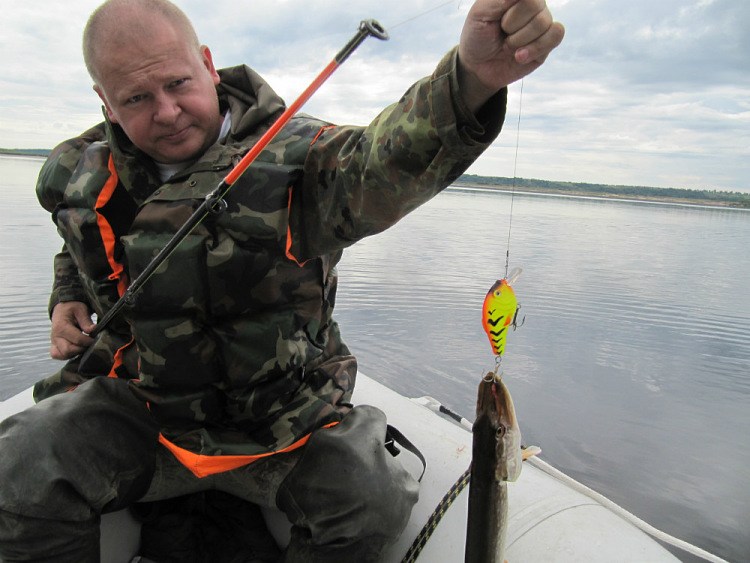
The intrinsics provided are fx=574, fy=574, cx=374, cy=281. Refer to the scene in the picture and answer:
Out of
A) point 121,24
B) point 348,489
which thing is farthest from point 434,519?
point 121,24

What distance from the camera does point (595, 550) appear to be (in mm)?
2059

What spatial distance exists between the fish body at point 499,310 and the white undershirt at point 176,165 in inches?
51.5

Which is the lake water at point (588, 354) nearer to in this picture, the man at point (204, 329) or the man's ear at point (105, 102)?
the man at point (204, 329)

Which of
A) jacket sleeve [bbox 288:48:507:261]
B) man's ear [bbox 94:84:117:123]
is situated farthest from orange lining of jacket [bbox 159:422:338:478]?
man's ear [bbox 94:84:117:123]

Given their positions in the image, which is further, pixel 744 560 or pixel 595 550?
pixel 744 560

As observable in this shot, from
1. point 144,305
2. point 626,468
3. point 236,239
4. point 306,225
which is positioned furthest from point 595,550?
point 626,468

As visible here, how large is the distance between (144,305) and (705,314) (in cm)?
957

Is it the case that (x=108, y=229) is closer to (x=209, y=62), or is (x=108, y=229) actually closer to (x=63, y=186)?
(x=63, y=186)

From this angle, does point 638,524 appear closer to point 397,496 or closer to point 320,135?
point 397,496

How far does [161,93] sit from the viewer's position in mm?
2012

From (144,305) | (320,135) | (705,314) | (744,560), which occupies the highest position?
(320,135)

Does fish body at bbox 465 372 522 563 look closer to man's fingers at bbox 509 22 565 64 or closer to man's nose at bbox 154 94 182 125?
man's fingers at bbox 509 22 565 64

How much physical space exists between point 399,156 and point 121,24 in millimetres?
1163

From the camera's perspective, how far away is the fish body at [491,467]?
1703 millimetres
